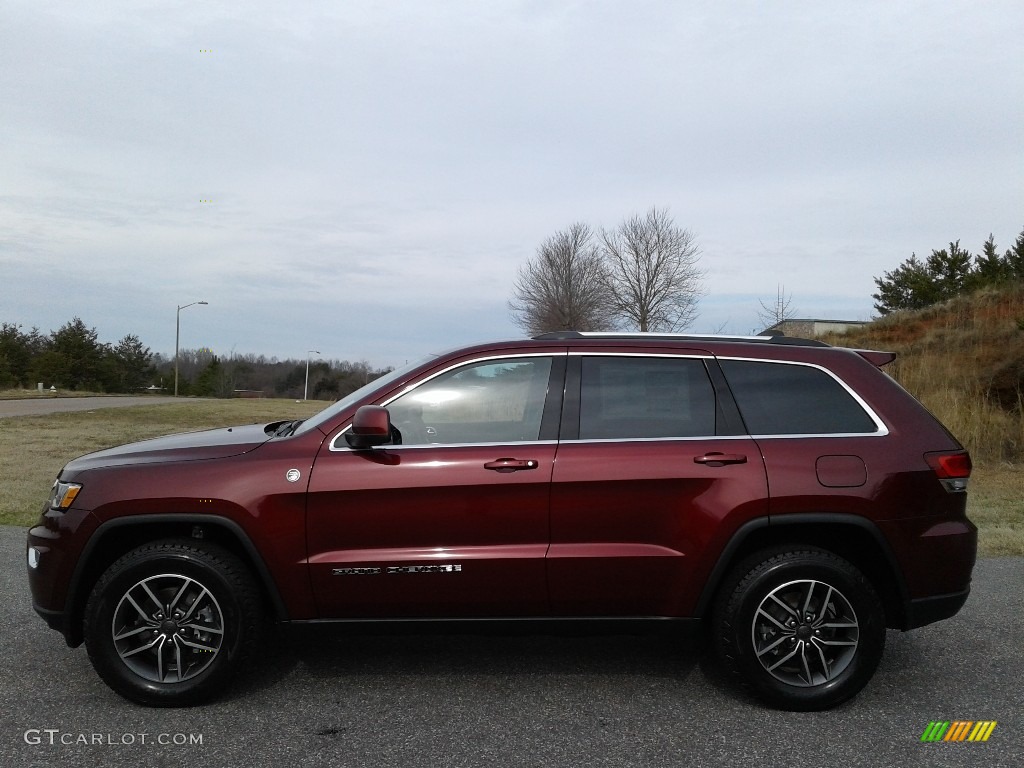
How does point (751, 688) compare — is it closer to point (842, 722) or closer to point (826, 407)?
point (842, 722)

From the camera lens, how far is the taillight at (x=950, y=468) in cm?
386

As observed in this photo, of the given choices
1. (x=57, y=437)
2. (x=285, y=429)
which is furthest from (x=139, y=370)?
(x=285, y=429)

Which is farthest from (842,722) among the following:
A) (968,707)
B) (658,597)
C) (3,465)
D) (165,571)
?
(3,465)

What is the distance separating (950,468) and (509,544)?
6.90ft

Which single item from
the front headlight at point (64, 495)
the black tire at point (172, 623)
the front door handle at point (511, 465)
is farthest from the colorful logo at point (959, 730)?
the front headlight at point (64, 495)

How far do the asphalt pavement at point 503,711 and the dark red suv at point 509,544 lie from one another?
23 centimetres

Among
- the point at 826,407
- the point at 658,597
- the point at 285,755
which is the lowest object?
the point at 285,755

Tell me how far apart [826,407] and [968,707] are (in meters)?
1.51

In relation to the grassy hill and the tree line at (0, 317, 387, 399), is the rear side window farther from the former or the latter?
the tree line at (0, 317, 387, 399)

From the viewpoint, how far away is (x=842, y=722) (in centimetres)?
364

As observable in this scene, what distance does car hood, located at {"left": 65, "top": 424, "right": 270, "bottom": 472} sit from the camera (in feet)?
12.7

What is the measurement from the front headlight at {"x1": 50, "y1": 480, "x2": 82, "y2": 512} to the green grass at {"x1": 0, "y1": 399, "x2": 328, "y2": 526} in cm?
511

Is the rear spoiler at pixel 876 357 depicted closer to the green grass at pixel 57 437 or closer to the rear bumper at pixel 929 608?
the rear bumper at pixel 929 608

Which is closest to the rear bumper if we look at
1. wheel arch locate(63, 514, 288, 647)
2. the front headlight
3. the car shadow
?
the car shadow
